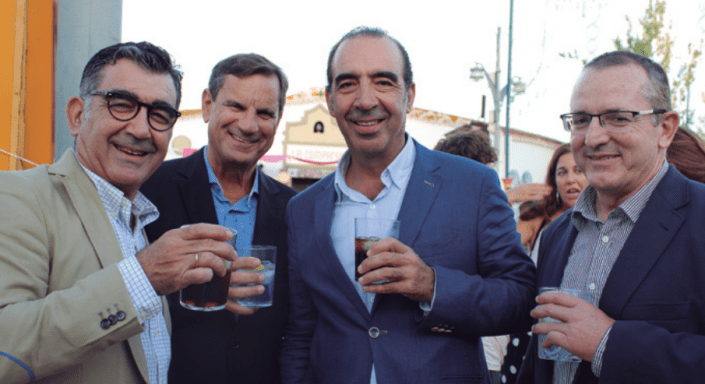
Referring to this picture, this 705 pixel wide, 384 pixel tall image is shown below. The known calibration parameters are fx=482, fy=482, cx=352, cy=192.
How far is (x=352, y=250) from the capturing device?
95.1 inches

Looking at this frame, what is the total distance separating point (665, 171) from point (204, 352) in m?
2.35

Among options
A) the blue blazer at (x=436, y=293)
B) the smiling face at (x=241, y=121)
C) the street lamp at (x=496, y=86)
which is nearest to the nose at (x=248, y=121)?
the smiling face at (x=241, y=121)

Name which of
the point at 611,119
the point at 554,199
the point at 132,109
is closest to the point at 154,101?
the point at 132,109

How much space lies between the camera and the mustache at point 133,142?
200 cm

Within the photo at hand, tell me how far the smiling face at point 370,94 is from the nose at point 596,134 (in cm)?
90

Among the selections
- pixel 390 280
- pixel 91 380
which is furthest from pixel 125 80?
pixel 390 280

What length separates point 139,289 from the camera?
4.96ft

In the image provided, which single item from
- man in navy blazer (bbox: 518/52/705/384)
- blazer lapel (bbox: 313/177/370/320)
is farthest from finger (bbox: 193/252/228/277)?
man in navy blazer (bbox: 518/52/705/384)

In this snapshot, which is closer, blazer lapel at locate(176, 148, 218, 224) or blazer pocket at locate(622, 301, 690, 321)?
blazer pocket at locate(622, 301, 690, 321)

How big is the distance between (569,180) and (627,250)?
3131 millimetres

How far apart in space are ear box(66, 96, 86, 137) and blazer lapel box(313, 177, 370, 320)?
1159 millimetres

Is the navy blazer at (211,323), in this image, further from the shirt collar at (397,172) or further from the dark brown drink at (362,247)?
the dark brown drink at (362,247)

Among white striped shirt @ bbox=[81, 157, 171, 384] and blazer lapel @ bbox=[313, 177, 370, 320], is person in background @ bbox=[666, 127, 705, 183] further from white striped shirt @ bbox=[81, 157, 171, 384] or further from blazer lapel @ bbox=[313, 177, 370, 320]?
white striped shirt @ bbox=[81, 157, 171, 384]

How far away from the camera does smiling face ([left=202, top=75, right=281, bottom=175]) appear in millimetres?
3037
